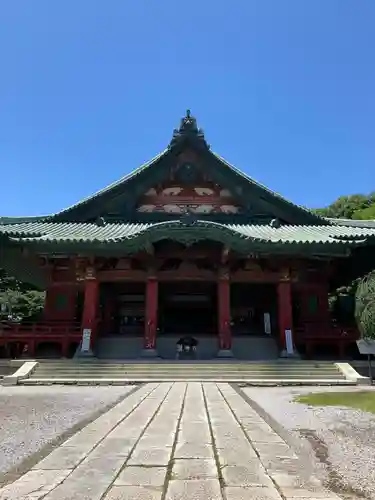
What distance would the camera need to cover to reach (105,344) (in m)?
17.3

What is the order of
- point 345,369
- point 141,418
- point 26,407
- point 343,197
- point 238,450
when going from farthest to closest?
point 343,197, point 345,369, point 26,407, point 141,418, point 238,450

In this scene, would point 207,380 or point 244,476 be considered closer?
point 244,476

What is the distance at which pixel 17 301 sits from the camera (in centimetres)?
2964

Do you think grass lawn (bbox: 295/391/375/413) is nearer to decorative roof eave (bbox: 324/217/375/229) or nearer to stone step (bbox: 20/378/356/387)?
stone step (bbox: 20/378/356/387)

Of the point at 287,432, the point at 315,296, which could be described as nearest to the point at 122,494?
the point at 287,432

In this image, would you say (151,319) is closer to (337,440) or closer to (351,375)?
(351,375)

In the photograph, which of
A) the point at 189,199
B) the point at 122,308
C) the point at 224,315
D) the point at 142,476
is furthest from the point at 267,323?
the point at 142,476

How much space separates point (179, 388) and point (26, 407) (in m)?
3.79

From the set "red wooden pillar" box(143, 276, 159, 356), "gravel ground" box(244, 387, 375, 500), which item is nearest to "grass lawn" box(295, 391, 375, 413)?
"gravel ground" box(244, 387, 375, 500)

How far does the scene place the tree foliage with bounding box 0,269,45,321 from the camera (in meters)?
28.6

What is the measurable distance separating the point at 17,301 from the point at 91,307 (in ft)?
52.1

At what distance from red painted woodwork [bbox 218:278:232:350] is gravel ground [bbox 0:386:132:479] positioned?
632 cm

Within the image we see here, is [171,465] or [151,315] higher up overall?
[151,315]

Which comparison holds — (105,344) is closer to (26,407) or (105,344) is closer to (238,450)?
(26,407)
